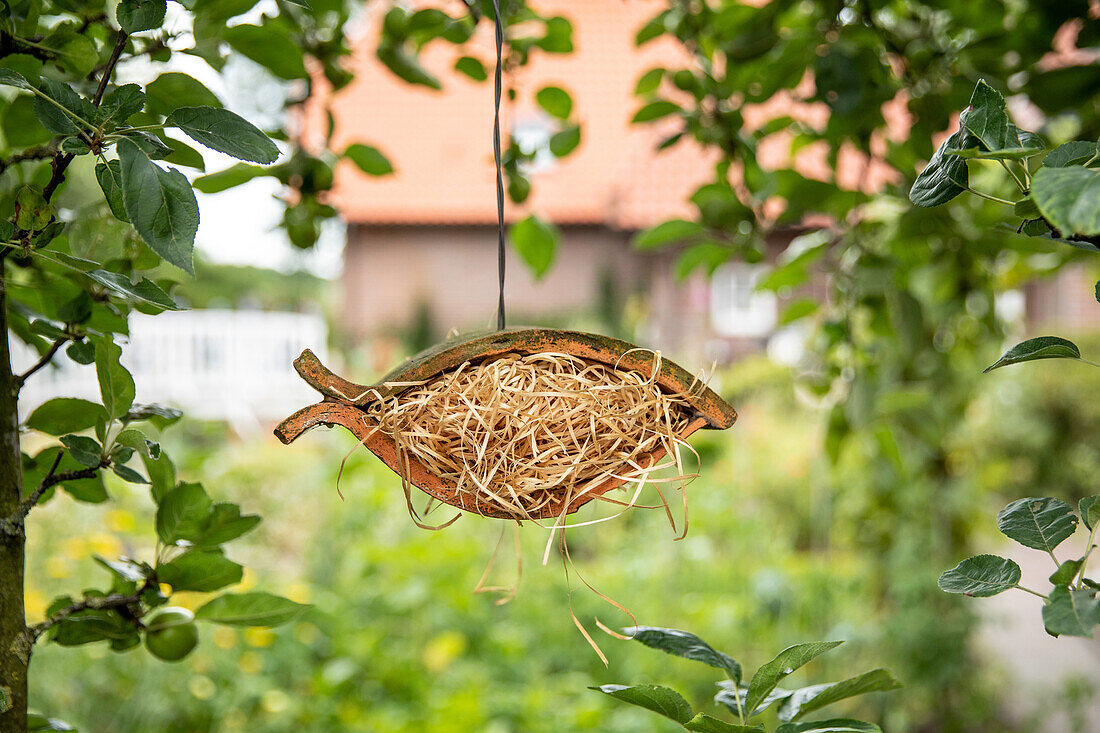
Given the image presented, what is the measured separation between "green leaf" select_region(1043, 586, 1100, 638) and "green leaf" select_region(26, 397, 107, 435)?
75cm

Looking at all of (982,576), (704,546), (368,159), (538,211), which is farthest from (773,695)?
(538,211)

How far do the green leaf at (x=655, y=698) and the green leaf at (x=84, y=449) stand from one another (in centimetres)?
44

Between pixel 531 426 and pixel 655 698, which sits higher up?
pixel 531 426

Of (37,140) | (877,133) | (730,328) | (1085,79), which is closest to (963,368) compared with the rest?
(877,133)

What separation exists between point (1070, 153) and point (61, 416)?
0.83 m

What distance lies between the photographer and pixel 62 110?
527 mm

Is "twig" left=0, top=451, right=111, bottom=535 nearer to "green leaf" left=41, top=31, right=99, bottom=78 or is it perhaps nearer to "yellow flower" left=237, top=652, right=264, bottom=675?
"green leaf" left=41, top=31, right=99, bottom=78

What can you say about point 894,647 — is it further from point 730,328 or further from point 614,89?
point 614,89

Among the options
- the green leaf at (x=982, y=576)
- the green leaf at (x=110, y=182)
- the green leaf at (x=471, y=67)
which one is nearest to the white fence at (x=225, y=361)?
the green leaf at (x=471, y=67)

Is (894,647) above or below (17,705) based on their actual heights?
below

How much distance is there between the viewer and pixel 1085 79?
1084 mm

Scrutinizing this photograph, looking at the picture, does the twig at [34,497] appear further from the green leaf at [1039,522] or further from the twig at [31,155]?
the green leaf at [1039,522]

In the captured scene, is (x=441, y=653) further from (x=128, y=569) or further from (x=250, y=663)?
(x=128, y=569)

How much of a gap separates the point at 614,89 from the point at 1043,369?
4629 millimetres
